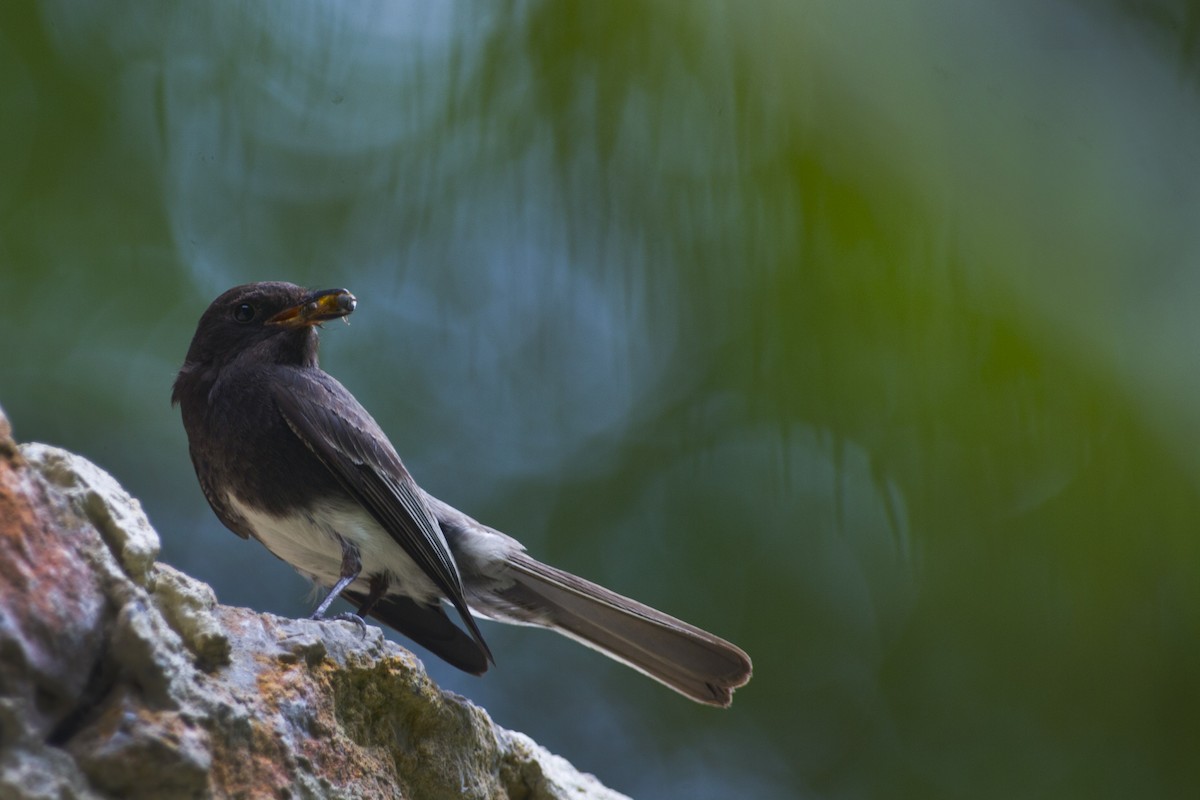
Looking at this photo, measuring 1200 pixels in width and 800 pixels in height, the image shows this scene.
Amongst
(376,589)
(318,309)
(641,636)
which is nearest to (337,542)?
(376,589)

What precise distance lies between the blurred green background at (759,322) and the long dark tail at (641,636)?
45.2 inches

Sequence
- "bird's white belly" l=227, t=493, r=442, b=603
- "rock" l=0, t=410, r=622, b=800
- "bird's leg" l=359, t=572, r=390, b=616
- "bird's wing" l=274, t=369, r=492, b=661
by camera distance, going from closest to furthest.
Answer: "rock" l=0, t=410, r=622, b=800, "bird's wing" l=274, t=369, r=492, b=661, "bird's white belly" l=227, t=493, r=442, b=603, "bird's leg" l=359, t=572, r=390, b=616

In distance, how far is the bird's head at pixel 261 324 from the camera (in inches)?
157

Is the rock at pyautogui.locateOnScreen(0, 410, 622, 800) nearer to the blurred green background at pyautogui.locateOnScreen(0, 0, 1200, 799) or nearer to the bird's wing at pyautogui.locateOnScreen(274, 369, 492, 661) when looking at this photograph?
the bird's wing at pyautogui.locateOnScreen(274, 369, 492, 661)

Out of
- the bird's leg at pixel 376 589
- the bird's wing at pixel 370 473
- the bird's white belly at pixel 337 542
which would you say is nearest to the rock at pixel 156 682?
the bird's wing at pixel 370 473

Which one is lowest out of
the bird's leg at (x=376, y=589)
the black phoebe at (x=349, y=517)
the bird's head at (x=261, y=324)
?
the bird's leg at (x=376, y=589)

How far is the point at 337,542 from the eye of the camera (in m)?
Answer: 3.78

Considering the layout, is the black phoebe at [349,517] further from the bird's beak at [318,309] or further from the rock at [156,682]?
the rock at [156,682]

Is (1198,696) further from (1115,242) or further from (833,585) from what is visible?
(1115,242)

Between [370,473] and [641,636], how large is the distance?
101 cm

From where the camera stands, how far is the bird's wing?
3.62 m

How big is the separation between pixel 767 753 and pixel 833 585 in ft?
3.57

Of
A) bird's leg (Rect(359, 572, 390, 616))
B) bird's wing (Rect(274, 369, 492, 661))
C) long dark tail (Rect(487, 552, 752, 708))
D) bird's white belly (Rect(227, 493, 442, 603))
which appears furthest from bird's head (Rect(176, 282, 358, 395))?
long dark tail (Rect(487, 552, 752, 708))

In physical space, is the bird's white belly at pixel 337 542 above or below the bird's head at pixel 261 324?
below
